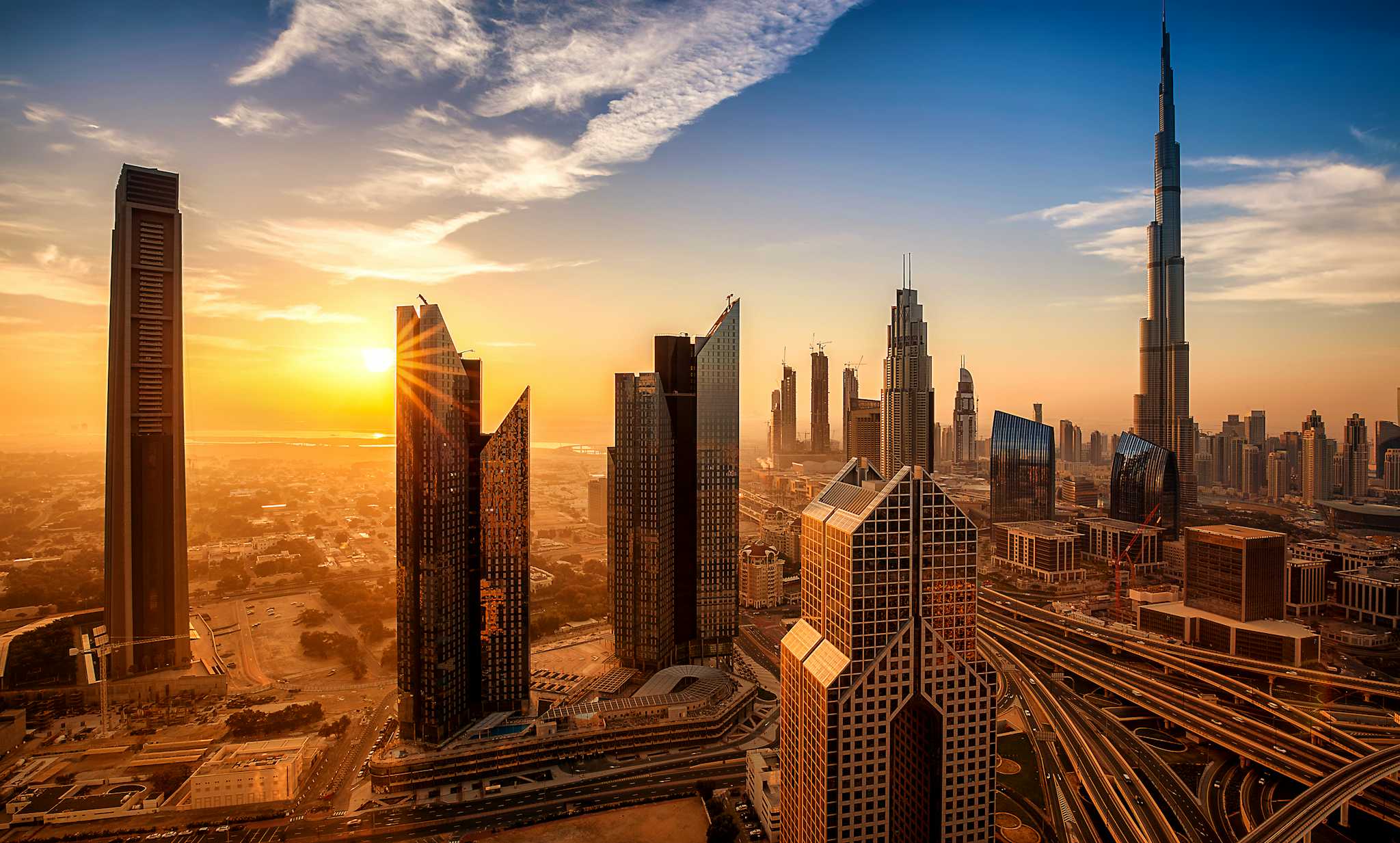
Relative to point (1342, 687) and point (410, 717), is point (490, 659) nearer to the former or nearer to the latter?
point (410, 717)

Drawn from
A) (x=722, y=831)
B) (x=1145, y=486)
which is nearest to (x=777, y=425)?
(x=1145, y=486)

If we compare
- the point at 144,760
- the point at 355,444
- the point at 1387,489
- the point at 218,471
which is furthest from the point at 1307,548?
the point at 218,471

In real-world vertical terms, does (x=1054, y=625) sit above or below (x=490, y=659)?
below

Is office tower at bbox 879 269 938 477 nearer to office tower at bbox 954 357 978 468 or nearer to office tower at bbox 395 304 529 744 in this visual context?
office tower at bbox 954 357 978 468

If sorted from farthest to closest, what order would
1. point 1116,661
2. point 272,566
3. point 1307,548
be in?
point 272,566, point 1307,548, point 1116,661

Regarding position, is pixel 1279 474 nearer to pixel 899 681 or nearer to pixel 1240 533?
pixel 1240 533

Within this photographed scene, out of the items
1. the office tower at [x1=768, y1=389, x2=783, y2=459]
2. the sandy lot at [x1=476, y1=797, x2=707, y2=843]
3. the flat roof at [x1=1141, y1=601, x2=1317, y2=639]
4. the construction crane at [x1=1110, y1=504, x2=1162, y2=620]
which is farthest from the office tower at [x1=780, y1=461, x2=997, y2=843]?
the office tower at [x1=768, y1=389, x2=783, y2=459]
